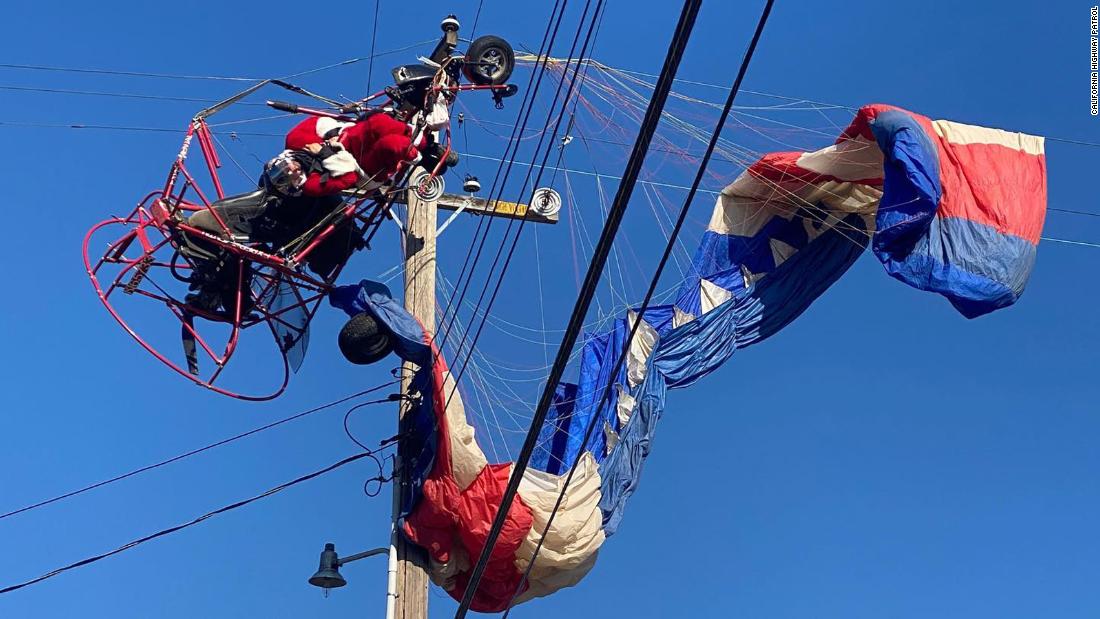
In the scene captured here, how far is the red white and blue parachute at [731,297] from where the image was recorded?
11.9m

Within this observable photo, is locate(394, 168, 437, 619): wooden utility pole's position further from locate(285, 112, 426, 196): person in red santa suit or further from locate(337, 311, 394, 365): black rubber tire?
locate(285, 112, 426, 196): person in red santa suit

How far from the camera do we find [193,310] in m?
11.9

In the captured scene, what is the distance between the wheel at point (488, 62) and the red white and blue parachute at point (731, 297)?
6.63 feet

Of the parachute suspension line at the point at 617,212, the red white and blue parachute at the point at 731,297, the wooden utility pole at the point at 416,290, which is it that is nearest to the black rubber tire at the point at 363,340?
the red white and blue parachute at the point at 731,297

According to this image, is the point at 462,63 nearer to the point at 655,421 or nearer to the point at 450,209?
the point at 450,209

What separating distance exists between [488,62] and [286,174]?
6.33ft

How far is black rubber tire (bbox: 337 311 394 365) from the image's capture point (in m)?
11.8

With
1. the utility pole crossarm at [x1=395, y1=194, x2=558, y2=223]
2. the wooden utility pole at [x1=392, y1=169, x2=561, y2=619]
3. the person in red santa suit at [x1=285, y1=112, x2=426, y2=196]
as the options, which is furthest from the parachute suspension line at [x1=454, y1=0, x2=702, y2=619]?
the utility pole crossarm at [x1=395, y1=194, x2=558, y2=223]

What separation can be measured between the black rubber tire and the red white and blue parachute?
13cm

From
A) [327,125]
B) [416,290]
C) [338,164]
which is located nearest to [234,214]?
[338,164]

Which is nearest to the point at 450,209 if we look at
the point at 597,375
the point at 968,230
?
the point at 597,375

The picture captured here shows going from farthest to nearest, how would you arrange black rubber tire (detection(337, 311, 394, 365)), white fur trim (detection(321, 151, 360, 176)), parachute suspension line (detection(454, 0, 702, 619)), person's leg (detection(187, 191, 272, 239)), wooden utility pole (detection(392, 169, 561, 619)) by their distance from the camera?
wooden utility pole (detection(392, 169, 561, 619))
black rubber tire (detection(337, 311, 394, 365))
white fur trim (detection(321, 151, 360, 176))
person's leg (detection(187, 191, 272, 239))
parachute suspension line (detection(454, 0, 702, 619))

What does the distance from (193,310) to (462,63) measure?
2.99 metres

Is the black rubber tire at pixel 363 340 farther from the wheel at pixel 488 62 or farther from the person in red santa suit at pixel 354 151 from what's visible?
the wheel at pixel 488 62
